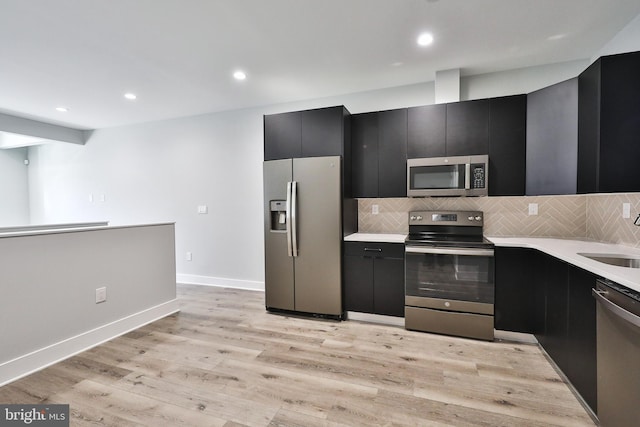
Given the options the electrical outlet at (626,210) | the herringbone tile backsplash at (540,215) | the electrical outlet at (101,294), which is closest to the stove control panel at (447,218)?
the herringbone tile backsplash at (540,215)

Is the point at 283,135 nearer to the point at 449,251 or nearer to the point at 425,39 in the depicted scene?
the point at 425,39

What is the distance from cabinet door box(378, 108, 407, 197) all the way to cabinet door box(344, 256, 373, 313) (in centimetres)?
81

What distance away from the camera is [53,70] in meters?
3.00

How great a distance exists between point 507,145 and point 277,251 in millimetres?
2632

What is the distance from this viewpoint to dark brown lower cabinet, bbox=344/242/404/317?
289 centimetres

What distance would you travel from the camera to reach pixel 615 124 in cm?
192

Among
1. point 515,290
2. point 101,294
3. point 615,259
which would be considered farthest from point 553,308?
point 101,294

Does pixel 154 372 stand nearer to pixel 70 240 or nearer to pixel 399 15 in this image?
pixel 70 240

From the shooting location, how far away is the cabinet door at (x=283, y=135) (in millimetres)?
3275

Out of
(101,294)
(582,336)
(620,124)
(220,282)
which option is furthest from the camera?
(220,282)

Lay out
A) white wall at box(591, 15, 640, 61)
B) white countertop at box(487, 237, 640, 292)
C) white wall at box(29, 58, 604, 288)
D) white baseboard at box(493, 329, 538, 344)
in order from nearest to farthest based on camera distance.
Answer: white countertop at box(487, 237, 640, 292)
white wall at box(591, 15, 640, 61)
white baseboard at box(493, 329, 538, 344)
white wall at box(29, 58, 604, 288)

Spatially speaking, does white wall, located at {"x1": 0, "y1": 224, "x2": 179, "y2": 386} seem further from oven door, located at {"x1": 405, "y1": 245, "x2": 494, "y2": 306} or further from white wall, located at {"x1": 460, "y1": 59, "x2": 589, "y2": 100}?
white wall, located at {"x1": 460, "y1": 59, "x2": 589, "y2": 100}

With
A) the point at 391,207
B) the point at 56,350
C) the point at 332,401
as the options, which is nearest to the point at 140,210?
the point at 56,350

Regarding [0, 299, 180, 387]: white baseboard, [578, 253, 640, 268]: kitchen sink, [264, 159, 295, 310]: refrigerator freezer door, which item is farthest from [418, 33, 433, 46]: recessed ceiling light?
[0, 299, 180, 387]: white baseboard
